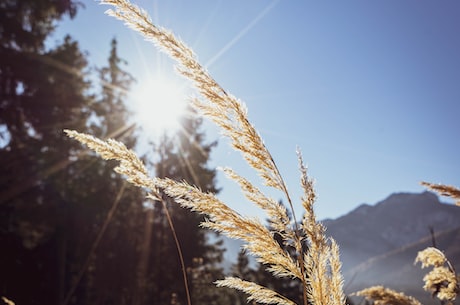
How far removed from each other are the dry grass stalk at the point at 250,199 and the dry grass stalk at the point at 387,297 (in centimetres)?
146

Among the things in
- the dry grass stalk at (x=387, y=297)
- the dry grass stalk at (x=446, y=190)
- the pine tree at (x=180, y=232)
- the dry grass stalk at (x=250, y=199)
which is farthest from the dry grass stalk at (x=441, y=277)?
the pine tree at (x=180, y=232)

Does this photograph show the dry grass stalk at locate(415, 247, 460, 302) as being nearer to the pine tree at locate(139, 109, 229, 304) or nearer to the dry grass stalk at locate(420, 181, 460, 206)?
the dry grass stalk at locate(420, 181, 460, 206)

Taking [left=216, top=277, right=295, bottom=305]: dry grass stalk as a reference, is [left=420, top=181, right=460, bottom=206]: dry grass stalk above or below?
above

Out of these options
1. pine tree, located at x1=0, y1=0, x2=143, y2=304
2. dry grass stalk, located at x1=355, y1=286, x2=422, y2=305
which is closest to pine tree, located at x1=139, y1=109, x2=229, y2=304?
pine tree, located at x1=0, y1=0, x2=143, y2=304

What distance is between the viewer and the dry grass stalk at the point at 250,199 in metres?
1.47

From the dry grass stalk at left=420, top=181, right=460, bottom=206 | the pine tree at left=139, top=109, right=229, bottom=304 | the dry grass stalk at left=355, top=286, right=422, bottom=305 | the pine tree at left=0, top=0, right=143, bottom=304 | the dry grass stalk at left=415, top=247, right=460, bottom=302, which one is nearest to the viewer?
the dry grass stalk at left=420, top=181, right=460, bottom=206

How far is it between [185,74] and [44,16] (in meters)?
14.6

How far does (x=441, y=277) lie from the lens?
2.51 m

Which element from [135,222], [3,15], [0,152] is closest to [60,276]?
[0,152]

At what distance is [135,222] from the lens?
24.9 metres

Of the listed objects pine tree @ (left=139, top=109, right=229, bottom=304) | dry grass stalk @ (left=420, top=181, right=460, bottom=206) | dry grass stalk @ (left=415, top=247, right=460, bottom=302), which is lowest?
dry grass stalk @ (left=415, top=247, right=460, bottom=302)

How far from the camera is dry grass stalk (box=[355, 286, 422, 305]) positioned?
261 cm

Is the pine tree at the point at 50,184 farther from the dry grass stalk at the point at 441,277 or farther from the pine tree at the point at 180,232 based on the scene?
the dry grass stalk at the point at 441,277

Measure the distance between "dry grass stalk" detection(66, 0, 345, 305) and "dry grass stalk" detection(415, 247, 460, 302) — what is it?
144 centimetres
